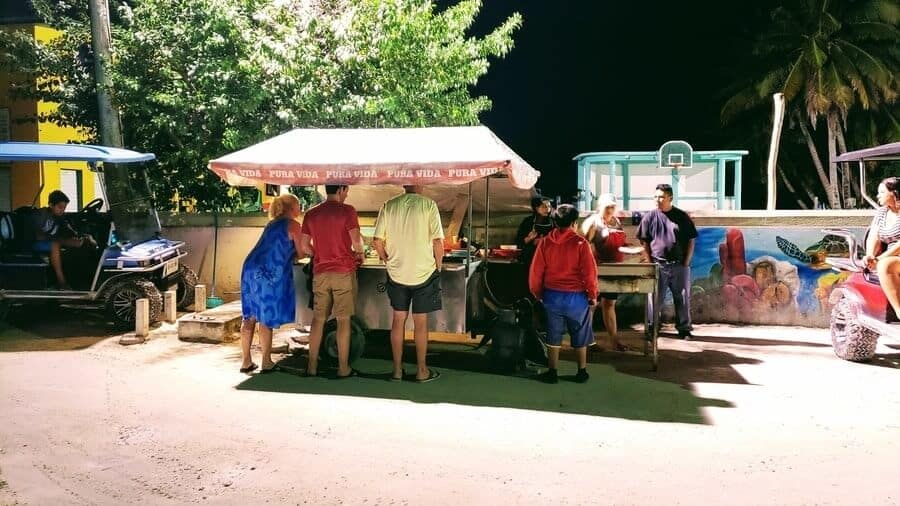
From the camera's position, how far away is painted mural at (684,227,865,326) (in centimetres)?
1038

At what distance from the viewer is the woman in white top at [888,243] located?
23.8 ft

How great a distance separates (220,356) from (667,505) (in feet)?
18.8

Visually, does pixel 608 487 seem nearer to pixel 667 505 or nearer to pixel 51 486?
pixel 667 505

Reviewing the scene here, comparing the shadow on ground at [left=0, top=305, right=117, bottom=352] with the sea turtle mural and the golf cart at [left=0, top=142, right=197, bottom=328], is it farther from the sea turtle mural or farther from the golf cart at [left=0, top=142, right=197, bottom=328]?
the sea turtle mural

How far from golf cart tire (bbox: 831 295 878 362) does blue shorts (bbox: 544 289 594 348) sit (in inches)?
125

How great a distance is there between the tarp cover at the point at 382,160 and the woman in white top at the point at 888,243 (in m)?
3.58

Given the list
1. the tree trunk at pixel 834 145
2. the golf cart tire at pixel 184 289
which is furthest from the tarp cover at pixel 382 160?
the tree trunk at pixel 834 145

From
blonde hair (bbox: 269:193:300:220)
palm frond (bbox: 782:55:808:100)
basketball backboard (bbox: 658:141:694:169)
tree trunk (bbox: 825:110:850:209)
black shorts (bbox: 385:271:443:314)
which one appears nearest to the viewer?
black shorts (bbox: 385:271:443:314)

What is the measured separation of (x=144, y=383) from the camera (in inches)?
279

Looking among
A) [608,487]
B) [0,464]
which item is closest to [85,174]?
[0,464]

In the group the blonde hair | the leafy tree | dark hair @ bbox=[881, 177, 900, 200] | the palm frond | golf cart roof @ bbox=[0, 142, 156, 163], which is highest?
the palm frond

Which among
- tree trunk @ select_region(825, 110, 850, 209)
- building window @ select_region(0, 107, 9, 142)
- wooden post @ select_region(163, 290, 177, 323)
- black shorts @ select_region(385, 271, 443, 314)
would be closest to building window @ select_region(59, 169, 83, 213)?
building window @ select_region(0, 107, 9, 142)

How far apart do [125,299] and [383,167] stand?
470cm

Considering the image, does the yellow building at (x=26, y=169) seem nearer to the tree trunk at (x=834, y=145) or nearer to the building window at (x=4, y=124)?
the building window at (x=4, y=124)
